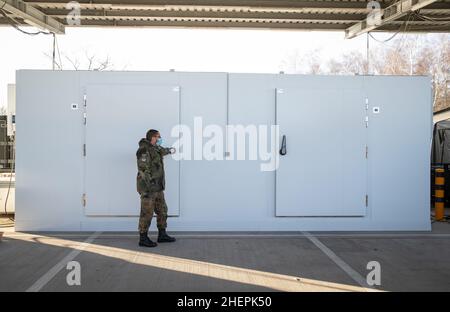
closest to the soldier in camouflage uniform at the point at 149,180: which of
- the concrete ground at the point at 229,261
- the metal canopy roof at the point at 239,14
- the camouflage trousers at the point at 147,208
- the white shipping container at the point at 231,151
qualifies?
the camouflage trousers at the point at 147,208

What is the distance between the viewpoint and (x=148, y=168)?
7.78m

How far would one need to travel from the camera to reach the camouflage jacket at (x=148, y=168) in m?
7.76

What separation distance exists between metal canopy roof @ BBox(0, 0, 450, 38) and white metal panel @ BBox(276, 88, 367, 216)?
7.25 ft

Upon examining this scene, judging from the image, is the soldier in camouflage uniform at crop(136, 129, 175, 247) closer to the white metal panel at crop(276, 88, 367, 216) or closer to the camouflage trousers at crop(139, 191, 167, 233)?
the camouflage trousers at crop(139, 191, 167, 233)

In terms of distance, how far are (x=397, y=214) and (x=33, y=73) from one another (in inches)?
298

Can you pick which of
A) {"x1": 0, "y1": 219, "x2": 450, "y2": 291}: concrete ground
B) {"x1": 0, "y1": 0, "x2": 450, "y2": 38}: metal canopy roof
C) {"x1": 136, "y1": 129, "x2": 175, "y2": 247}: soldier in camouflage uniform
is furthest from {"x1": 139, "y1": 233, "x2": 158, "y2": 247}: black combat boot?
{"x1": 0, "y1": 0, "x2": 450, "y2": 38}: metal canopy roof

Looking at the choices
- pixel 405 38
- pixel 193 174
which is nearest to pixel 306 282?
pixel 193 174

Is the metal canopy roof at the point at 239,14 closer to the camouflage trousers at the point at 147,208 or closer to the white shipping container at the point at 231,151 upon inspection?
the white shipping container at the point at 231,151

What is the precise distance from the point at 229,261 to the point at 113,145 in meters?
3.47

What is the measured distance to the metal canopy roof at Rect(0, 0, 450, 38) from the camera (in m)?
10.1

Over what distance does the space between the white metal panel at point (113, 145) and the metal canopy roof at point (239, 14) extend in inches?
93.1
